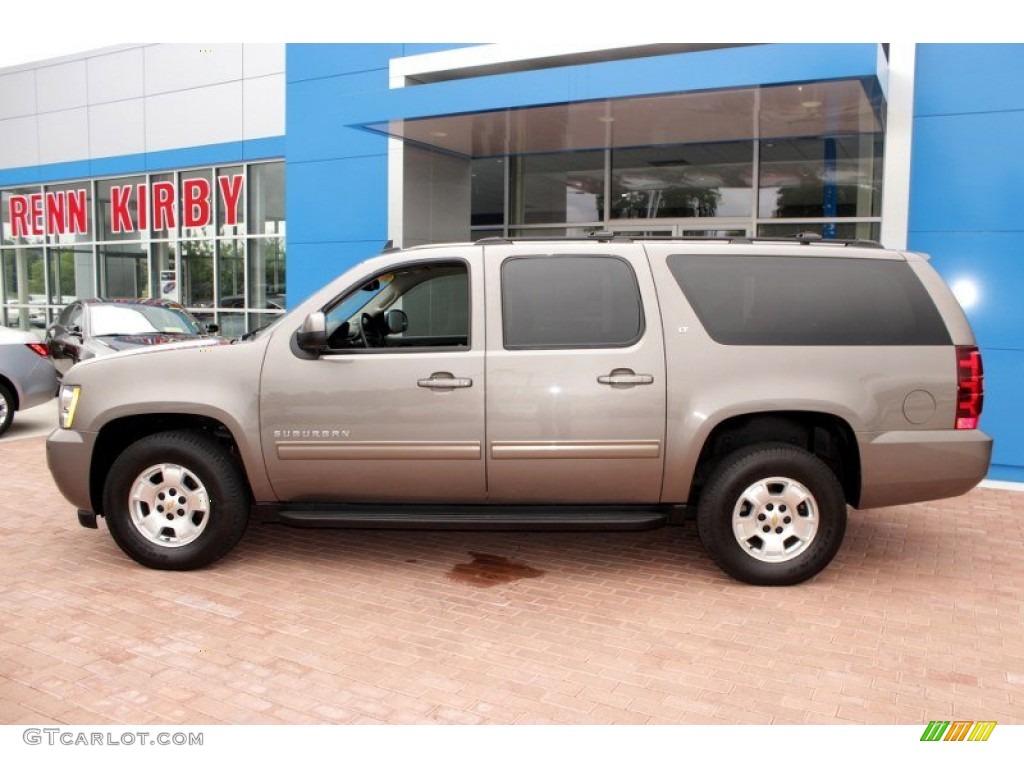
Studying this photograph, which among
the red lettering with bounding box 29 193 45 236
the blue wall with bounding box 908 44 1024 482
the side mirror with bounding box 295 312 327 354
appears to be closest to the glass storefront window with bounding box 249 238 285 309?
the red lettering with bounding box 29 193 45 236

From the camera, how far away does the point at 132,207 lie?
18.9 metres

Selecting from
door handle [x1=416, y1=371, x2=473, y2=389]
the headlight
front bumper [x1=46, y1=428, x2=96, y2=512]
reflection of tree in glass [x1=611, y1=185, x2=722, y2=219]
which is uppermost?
reflection of tree in glass [x1=611, y1=185, x2=722, y2=219]

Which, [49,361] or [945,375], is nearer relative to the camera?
[945,375]

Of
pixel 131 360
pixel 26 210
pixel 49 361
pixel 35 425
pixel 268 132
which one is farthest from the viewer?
pixel 26 210

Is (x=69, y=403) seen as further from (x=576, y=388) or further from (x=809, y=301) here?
(x=809, y=301)

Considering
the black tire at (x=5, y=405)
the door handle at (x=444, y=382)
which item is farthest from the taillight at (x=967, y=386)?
the black tire at (x=5, y=405)

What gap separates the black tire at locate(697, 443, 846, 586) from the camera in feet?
16.6

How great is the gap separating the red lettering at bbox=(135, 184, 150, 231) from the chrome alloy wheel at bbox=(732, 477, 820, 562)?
665 inches

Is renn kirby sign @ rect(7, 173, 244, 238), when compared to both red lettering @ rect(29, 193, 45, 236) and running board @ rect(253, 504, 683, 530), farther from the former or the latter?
running board @ rect(253, 504, 683, 530)

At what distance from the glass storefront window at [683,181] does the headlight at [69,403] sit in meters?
8.40

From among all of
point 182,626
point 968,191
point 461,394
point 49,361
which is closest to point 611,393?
point 461,394

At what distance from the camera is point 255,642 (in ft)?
14.4

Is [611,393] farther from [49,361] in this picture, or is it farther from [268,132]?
[268,132]

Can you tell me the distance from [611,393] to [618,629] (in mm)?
1354
